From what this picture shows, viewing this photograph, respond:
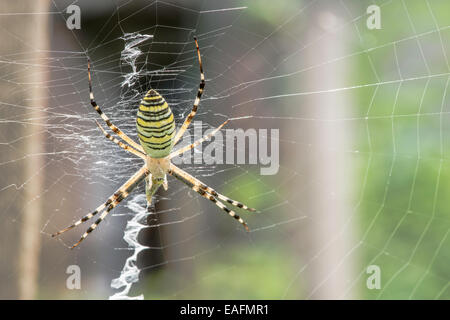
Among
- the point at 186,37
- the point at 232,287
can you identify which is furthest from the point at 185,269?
the point at 186,37

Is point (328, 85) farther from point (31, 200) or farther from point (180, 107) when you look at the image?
point (31, 200)

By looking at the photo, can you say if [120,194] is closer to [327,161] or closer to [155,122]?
[155,122]

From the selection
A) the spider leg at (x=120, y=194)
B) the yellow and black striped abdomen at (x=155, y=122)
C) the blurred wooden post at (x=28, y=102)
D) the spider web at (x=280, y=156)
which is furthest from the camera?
the spider web at (x=280, y=156)

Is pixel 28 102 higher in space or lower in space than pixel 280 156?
higher

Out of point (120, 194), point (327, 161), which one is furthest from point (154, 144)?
point (327, 161)

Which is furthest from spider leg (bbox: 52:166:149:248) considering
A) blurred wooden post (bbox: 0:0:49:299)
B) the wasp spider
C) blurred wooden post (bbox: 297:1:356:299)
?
blurred wooden post (bbox: 297:1:356:299)

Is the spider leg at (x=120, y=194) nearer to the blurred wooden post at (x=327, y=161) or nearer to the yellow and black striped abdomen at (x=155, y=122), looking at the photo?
the yellow and black striped abdomen at (x=155, y=122)

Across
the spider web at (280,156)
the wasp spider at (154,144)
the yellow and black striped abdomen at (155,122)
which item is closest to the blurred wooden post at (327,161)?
the spider web at (280,156)
